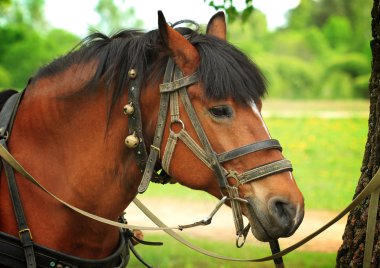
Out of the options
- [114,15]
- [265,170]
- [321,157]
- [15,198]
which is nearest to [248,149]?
[265,170]

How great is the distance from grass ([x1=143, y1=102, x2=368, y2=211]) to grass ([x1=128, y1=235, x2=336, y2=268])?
5.14ft

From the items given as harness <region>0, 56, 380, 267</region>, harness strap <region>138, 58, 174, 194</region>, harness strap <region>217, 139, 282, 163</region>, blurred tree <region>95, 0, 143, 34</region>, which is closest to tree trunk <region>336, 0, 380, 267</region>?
harness <region>0, 56, 380, 267</region>

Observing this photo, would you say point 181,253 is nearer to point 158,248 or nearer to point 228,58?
point 158,248

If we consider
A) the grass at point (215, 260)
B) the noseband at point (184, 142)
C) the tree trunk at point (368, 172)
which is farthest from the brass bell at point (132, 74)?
the grass at point (215, 260)

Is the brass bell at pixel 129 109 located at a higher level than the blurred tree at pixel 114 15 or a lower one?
lower

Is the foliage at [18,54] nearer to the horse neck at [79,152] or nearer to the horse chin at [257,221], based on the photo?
the horse neck at [79,152]

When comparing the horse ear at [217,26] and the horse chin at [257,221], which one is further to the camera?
the horse ear at [217,26]

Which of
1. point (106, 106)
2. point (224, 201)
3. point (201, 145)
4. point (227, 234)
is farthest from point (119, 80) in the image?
point (227, 234)

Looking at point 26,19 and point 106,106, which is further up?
point 26,19

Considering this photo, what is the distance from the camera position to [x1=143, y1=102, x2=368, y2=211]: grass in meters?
11.1

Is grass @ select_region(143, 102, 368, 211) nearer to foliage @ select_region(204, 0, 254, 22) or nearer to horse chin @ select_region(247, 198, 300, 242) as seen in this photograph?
foliage @ select_region(204, 0, 254, 22)

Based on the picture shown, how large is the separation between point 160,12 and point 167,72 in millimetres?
334

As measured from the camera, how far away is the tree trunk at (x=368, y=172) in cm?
339

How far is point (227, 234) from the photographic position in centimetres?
859
